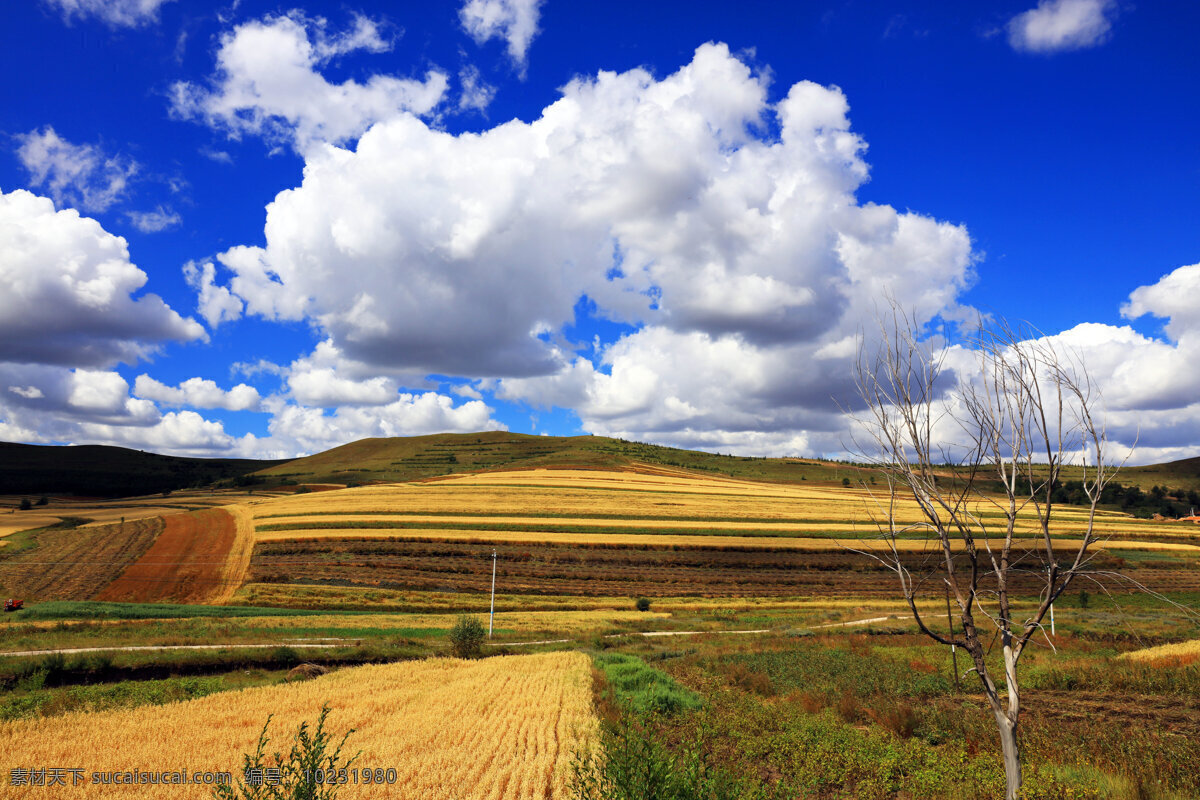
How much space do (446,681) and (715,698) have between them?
10567 mm

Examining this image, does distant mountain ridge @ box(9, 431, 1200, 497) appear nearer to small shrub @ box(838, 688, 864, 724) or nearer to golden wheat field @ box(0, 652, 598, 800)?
golden wheat field @ box(0, 652, 598, 800)

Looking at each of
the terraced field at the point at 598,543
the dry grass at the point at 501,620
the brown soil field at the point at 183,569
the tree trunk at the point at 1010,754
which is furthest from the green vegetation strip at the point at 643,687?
the brown soil field at the point at 183,569

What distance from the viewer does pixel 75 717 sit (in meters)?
16.8

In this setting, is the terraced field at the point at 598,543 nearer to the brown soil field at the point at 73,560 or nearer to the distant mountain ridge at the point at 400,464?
the brown soil field at the point at 73,560

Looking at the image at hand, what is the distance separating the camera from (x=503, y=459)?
143000mm

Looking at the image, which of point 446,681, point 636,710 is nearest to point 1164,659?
point 636,710

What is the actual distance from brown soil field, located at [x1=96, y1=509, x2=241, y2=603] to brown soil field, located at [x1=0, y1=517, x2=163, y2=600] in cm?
119

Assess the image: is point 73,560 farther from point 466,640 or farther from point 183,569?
point 466,640

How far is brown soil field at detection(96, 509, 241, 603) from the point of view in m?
46.2

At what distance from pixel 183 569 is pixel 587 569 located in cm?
3591

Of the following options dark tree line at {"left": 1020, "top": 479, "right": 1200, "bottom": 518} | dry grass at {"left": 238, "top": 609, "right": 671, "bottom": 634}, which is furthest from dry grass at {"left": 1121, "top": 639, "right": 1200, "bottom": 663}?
dark tree line at {"left": 1020, "top": 479, "right": 1200, "bottom": 518}

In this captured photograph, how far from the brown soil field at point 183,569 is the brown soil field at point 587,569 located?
128 inches

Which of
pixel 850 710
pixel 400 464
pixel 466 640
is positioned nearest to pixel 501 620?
pixel 466 640

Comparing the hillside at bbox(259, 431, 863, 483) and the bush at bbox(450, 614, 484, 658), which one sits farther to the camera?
the hillside at bbox(259, 431, 863, 483)
